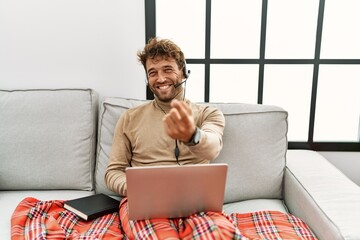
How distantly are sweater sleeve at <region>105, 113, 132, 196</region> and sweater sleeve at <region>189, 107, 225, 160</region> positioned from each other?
32 cm

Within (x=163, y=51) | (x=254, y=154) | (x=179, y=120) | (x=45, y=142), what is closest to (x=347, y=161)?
(x=254, y=154)

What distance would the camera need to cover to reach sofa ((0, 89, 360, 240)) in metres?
1.47

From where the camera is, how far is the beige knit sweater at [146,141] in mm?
1329

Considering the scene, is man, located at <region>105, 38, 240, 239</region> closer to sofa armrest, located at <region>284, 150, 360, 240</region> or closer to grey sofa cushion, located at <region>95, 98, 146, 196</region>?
grey sofa cushion, located at <region>95, 98, 146, 196</region>

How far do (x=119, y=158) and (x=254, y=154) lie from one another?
0.60m

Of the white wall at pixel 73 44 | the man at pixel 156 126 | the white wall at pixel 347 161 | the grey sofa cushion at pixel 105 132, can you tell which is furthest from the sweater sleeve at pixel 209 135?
the white wall at pixel 347 161

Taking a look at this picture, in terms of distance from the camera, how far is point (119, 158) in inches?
53.7

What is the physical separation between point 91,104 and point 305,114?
3.88 feet

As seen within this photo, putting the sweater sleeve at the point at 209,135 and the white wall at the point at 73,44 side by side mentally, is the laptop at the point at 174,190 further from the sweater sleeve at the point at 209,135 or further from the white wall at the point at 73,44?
the white wall at the point at 73,44

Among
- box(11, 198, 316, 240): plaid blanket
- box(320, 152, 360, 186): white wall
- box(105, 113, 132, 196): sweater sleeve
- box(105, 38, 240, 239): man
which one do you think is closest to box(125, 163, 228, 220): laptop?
box(11, 198, 316, 240): plaid blanket

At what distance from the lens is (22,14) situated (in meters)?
1.70

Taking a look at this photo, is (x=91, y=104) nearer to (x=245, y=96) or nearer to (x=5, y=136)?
(x=5, y=136)

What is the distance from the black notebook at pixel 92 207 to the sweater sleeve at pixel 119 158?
0.06 metres

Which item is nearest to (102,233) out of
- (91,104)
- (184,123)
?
(184,123)
